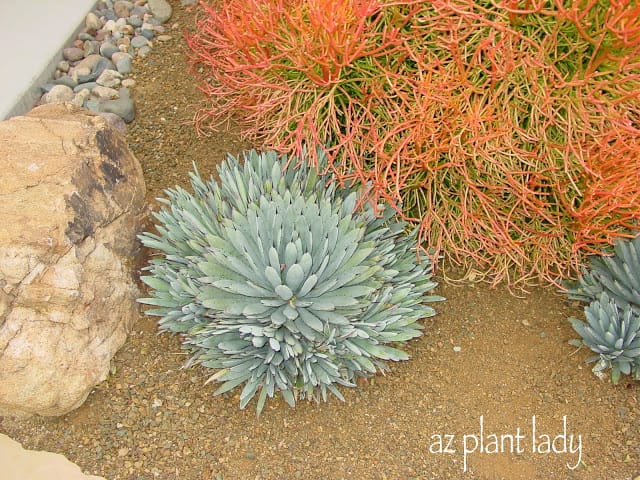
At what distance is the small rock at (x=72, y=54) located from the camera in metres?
3.47

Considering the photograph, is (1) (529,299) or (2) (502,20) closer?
(2) (502,20)

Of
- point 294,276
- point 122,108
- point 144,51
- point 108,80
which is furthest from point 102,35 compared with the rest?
point 294,276

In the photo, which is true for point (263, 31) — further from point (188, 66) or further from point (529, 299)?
point (529, 299)

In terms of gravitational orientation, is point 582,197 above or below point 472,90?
below

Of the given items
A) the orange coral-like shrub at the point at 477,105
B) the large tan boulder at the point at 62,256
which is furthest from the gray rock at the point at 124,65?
the orange coral-like shrub at the point at 477,105

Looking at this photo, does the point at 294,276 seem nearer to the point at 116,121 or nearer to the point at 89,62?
the point at 116,121

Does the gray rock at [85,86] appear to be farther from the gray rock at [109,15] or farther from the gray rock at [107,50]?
the gray rock at [109,15]

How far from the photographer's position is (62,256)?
2195 millimetres

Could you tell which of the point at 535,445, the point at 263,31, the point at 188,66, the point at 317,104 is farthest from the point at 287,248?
the point at 188,66

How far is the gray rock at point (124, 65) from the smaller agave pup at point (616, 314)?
8.40 ft

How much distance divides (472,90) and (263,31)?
830 millimetres

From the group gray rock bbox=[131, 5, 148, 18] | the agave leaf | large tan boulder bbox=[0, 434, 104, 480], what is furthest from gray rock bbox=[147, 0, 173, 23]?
large tan boulder bbox=[0, 434, 104, 480]

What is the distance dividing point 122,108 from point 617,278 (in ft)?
7.99

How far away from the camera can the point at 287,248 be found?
211cm
